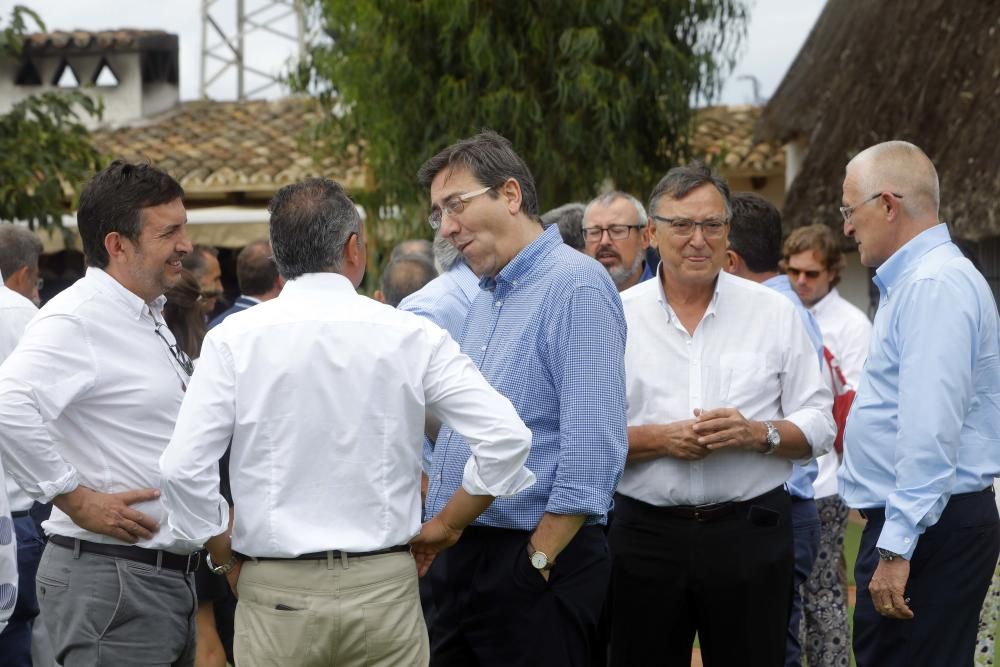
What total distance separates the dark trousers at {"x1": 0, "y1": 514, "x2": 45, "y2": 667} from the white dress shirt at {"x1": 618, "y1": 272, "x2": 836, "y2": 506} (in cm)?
202

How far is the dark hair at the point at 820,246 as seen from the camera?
22.6ft

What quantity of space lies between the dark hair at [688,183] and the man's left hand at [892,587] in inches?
50.2

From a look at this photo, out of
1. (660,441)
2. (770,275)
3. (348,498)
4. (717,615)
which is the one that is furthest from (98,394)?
(770,275)

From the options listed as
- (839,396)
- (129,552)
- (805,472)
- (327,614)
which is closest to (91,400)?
(129,552)

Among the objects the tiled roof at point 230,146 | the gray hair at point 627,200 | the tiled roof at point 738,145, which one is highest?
the gray hair at point 627,200

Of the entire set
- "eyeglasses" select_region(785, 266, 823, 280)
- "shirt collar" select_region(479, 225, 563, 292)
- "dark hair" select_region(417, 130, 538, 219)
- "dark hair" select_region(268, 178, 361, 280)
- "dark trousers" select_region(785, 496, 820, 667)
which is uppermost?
"dark hair" select_region(417, 130, 538, 219)

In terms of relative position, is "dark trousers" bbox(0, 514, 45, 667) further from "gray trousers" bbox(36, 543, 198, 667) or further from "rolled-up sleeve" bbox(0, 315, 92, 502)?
"rolled-up sleeve" bbox(0, 315, 92, 502)

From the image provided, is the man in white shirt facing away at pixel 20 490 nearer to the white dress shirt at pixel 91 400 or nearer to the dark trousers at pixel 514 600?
the white dress shirt at pixel 91 400

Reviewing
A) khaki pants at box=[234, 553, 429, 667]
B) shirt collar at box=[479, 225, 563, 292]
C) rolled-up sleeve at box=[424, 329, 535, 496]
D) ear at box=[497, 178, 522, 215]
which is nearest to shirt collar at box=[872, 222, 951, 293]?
shirt collar at box=[479, 225, 563, 292]

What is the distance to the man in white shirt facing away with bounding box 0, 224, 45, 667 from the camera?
4.34 meters

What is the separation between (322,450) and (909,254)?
1.88 m

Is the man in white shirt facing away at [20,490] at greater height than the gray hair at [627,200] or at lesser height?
lesser

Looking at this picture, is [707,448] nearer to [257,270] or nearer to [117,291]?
[117,291]

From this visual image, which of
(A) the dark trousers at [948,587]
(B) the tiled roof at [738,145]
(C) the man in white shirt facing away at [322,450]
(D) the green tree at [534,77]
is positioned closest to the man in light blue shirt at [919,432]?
(A) the dark trousers at [948,587]
